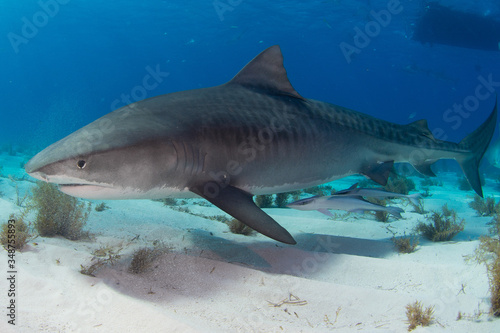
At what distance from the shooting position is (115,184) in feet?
9.48

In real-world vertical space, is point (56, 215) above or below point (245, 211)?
below

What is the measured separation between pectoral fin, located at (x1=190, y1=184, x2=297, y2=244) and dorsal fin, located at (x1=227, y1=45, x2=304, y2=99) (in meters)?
1.84

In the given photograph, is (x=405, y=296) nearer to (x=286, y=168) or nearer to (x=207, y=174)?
(x=286, y=168)

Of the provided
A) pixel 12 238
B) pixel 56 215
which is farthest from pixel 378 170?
pixel 12 238

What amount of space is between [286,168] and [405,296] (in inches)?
80.5

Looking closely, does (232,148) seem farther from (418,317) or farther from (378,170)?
(378,170)

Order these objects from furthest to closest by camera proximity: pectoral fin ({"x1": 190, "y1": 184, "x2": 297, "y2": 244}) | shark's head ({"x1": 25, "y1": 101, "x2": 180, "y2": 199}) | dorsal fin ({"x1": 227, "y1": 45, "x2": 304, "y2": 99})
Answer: dorsal fin ({"x1": 227, "y1": 45, "x2": 304, "y2": 99}) → pectoral fin ({"x1": 190, "y1": 184, "x2": 297, "y2": 244}) → shark's head ({"x1": 25, "y1": 101, "x2": 180, "y2": 199})

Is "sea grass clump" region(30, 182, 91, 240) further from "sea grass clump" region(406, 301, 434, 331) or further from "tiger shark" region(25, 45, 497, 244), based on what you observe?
"sea grass clump" region(406, 301, 434, 331)

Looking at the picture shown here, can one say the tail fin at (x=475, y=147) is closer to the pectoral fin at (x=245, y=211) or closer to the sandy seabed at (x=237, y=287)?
the sandy seabed at (x=237, y=287)

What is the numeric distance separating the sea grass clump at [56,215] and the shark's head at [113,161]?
5.67 ft

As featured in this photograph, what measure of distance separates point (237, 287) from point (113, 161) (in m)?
1.81

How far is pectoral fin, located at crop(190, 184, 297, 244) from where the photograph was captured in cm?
298

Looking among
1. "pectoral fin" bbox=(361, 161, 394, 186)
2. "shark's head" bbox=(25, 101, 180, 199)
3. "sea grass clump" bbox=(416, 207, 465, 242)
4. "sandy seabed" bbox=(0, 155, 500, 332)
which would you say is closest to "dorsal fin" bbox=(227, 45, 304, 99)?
"shark's head" bbox=(25, 101, 180, 199)

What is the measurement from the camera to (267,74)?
4.64 m
